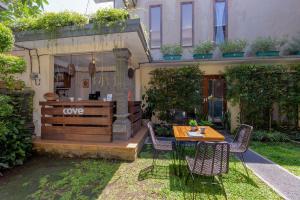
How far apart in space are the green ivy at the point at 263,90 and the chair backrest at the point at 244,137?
3.44 meters

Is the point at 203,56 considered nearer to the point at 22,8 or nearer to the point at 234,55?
the point at 234,55

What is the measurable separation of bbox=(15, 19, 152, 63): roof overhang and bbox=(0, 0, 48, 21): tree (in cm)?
48

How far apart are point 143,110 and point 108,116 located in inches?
146

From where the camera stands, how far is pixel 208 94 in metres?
8.85

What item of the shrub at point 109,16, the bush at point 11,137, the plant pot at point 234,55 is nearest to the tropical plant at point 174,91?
the plant pot at point 234,55

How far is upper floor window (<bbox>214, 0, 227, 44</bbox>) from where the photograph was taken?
9.93m

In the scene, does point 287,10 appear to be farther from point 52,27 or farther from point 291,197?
point 52,27

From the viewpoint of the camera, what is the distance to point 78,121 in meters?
5.21

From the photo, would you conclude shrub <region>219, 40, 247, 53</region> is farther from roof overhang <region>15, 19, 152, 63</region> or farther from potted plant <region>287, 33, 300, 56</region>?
roof overhang <region>15, 19, 152, 63</region>

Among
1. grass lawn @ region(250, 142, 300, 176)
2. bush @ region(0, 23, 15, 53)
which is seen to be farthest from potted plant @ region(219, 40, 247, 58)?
bush @ region(0, 23, 15, 53)

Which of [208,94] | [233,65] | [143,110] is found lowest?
[143,110]

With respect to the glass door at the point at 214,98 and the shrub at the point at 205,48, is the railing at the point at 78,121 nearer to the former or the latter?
the glass door at the point at 214,98

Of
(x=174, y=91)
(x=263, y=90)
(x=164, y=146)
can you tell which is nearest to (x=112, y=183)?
(x=164, y=146)

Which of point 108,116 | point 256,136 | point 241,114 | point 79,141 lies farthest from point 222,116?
point 79,141
